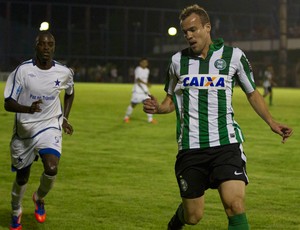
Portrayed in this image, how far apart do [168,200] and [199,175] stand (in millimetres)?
3906

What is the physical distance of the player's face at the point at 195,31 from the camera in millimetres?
6875

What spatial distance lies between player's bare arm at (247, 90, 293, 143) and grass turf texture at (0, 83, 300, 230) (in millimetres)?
2130

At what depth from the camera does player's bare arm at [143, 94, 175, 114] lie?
711 cm

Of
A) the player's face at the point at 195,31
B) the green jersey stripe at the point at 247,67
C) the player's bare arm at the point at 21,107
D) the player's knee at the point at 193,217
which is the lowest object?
the player's knee at the point at 193,217

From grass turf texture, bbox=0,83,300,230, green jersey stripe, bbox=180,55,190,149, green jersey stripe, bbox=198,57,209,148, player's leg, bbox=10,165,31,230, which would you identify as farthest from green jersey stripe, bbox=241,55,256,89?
player's leg, bbox=10,165,31,230

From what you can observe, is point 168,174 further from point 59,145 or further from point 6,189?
point 59,145

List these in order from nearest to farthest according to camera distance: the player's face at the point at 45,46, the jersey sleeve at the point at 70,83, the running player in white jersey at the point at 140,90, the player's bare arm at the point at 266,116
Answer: the player's bare arm at the point at 266,116
the player's face at the point at 45,46
the jersey sleeve at the point at 70,83
the running player in white jersey at the point at 140,90

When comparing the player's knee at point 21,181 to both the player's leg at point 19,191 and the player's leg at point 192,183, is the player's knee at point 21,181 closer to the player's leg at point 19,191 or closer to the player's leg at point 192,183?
the player's leg at point 19,191

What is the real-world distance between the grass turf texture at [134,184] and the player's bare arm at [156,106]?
2.02 metres

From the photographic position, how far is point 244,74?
7191mm

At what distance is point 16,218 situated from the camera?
8.69 m

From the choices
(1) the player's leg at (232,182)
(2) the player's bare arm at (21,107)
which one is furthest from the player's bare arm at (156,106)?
(2) the player's bare arm at (21,107)

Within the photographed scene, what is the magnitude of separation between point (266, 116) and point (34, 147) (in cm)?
275

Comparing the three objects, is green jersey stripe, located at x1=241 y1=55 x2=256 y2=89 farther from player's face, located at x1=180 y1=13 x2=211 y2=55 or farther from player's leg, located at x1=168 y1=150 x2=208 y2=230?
player's leg, located at x1=168 y1=150 x2=208 y2=230
